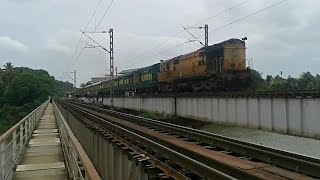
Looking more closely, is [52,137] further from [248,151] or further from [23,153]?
[248,151]

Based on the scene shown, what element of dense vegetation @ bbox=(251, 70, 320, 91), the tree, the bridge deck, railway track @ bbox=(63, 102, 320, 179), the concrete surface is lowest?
the concrete surface

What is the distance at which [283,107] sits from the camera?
2217 cm

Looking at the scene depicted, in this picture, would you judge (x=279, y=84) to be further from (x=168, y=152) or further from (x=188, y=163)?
(x=188, y=163)

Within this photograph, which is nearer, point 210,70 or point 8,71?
point 210,70

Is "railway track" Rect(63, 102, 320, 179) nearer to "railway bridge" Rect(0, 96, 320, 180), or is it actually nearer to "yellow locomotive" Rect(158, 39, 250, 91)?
"railway bridge" Rect(0, 96, 320, 180)

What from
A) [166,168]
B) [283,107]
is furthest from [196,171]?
[283,107]

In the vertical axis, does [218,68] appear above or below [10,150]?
above

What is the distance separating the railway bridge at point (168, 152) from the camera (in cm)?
767

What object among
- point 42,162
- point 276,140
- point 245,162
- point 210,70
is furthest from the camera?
point 210,70

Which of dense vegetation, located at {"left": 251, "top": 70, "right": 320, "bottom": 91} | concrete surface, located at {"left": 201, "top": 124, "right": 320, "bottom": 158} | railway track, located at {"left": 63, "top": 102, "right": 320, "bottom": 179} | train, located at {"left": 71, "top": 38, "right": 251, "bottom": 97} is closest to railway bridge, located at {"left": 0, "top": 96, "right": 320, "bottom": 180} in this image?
railway track, located at {"left": 63, "top": 102, "right": 320, "bottom": 179}

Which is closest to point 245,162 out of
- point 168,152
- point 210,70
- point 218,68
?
point 168,152

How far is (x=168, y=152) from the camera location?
948 centimetres

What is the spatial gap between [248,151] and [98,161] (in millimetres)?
6474

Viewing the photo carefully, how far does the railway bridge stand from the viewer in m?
7.67
